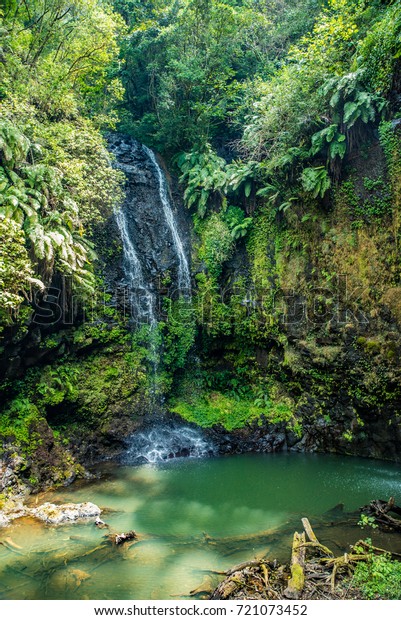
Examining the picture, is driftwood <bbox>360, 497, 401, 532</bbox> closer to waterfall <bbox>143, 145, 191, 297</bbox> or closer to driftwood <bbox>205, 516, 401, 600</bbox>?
driftwood <bbox>205, 516, 401, 600</bbox>

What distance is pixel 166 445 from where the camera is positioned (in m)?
11.7

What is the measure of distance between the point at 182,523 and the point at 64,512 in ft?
7.41

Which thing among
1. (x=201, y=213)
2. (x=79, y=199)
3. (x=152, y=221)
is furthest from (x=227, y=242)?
(x=79, y=199)

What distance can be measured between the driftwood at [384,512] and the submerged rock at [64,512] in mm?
5069

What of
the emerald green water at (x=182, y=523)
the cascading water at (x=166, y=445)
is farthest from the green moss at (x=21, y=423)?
the cascading water at (x=166, y=445)

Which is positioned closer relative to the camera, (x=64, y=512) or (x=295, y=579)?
(x=295, y=579)

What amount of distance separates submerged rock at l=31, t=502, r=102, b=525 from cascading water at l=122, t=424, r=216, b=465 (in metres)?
3.15

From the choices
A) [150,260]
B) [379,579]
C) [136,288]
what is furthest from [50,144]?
[379,579]

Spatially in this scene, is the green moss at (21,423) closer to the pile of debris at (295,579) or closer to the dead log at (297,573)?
the pile of debris at (295,579)

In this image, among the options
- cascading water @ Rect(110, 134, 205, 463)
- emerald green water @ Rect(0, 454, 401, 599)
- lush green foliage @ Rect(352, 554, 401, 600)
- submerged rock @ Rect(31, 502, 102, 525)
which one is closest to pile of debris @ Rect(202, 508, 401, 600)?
lush green foliage @ Rect(352, 554, 401, 600)

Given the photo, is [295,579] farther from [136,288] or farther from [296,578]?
[136,288]

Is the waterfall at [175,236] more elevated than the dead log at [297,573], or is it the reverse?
the waterfall at [175,236]

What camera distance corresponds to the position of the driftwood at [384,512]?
6596mm

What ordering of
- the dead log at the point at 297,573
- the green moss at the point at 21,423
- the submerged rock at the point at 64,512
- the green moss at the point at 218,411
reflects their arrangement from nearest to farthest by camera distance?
the dead log at the point at 297,573
the submerged rock at the point at 64,512
the green moss at the point at 21,423
the green moss at the point at 218,411
